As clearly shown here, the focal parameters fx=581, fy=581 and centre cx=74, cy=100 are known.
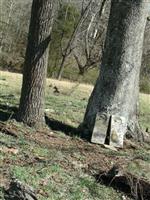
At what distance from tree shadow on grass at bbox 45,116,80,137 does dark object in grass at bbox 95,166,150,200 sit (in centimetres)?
230

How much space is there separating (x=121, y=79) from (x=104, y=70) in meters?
0.35

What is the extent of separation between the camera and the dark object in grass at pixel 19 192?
242 inches

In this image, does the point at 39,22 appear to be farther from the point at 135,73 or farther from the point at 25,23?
the point at 25,23

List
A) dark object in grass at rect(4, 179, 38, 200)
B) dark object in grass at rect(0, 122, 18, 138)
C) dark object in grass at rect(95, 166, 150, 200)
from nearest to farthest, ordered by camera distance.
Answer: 1. dark object in grass at rect(4, 179, 38, 200)
2. dark object in grass at rect(95, 166, 150, 200)
3. dark object in grass at rect(0, 122, 18, 138)

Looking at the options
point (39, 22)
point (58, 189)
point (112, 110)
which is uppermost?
point (39, 22)

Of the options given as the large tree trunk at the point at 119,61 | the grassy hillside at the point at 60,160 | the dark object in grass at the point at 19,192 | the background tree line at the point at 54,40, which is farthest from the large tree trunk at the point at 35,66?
the background tree line at the point at 54,40

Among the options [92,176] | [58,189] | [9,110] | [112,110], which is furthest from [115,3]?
[58,189]

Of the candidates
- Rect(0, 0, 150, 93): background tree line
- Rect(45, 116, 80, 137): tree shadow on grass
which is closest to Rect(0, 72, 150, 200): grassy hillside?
Rect(45, 116, 80, 137): tree shadow on grass

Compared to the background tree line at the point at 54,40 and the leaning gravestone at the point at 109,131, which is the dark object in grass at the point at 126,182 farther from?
the background tree line at the point at 54,40

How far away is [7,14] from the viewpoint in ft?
151

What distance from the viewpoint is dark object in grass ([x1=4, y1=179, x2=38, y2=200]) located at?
615 cm

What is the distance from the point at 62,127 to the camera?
1057 cm

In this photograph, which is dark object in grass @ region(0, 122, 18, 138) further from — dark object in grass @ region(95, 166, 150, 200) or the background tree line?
the background tree line

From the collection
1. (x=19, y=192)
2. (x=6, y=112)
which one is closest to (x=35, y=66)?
(x=6, y=112)
